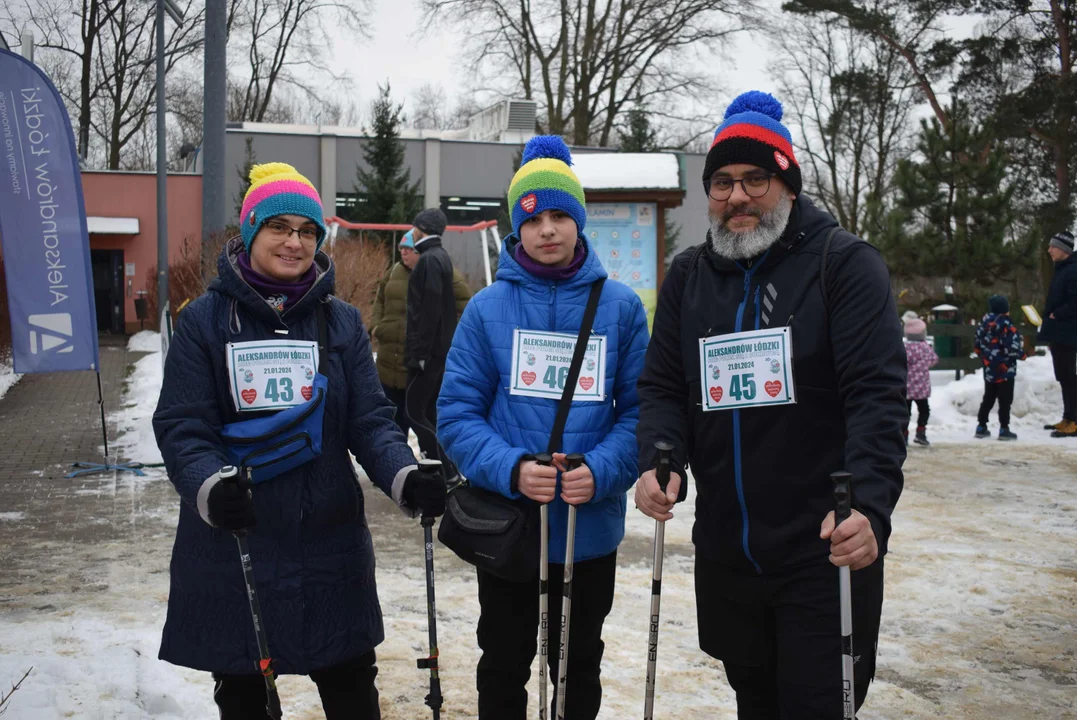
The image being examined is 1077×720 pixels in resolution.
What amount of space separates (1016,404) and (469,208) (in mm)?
22043

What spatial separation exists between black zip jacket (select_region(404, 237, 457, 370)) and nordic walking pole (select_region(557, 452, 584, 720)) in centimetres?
420

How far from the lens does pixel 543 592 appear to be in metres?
2.99

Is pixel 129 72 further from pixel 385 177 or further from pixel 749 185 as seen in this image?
pixel 749 185

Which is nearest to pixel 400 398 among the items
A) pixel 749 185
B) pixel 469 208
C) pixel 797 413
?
pixel 749 185

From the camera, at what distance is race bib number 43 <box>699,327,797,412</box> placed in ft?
8.60

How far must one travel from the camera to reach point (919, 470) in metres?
9.29

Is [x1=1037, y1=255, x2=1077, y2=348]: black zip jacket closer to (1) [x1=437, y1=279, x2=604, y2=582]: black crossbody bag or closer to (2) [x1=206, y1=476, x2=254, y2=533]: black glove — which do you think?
(1) [x1=437, y1=279, x2=604, y2=582]: black crossbody bag

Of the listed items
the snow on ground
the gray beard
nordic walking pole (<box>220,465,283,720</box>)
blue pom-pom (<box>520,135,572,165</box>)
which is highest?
blue pom-pom (<box>520,135,572,165</box>)

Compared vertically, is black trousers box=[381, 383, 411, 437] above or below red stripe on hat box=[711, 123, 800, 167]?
below

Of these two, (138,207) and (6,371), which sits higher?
(138,207)

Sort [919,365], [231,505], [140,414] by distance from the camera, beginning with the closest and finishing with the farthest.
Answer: [231,505] < [919,365] < [140,414]

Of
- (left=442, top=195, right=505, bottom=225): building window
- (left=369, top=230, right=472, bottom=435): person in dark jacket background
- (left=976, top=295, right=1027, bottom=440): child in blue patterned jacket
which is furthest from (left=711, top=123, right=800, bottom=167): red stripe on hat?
(left=442, top=195, right=505, bottom=225): building window

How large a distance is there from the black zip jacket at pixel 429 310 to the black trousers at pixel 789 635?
4493 mm

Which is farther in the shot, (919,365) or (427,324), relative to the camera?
(919,365)
